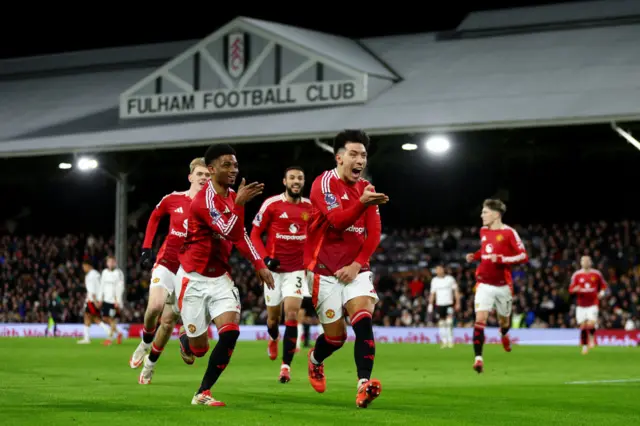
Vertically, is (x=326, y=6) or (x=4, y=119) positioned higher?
(x=326, y=6)

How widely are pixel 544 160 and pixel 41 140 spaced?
14515 millimetres

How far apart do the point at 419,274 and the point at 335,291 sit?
81.5 ft

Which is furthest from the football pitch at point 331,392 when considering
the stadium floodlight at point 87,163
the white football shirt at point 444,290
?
the stadium floodlight at point 87,163

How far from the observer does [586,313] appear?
26.4m

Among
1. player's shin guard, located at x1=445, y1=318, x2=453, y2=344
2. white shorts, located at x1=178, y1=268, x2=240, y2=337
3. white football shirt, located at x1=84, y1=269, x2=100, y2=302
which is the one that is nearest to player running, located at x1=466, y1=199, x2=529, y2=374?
white shorts, located at x1=178, y1=268, x2=240, y2=337

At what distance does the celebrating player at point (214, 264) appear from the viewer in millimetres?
10852

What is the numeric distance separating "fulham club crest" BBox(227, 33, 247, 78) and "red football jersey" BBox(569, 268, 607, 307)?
44.4 ft

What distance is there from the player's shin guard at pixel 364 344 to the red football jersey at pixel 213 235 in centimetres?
106

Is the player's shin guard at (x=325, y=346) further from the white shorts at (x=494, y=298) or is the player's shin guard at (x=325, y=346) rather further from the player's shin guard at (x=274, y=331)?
the white shorts at (x=494, y=298)

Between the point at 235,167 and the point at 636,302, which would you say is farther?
the point at 636,302

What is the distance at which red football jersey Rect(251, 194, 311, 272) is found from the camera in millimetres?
18047

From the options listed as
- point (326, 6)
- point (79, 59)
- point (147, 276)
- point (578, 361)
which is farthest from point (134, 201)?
point (578, 361)

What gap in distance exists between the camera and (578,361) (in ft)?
69.4

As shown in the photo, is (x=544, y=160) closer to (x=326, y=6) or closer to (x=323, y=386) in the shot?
(x=326, y=6)
